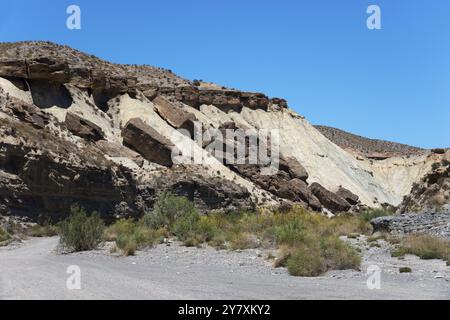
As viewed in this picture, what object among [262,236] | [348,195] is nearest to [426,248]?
[262,236]

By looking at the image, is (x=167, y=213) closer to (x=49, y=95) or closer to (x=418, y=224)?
(x=418, y=224)

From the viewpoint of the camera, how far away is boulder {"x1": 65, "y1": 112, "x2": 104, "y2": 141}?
42.6 m

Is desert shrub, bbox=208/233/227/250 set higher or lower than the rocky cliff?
lower

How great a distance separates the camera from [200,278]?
41.5ft

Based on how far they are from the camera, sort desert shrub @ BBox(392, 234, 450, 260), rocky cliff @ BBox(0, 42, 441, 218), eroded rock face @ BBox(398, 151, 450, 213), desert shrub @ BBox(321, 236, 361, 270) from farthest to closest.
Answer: rocky cliff @ BBox(0, 42, 441, 218) → eroded rock face @ BBox(398, 151, 450, 213) → desert shrub @ BBox(392, 234, 450, 260) → desert shrub @ BBox(321, 236, 361, 270)

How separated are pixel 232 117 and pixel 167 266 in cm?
4858

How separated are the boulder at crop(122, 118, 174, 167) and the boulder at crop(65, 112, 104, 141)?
9.13 feet

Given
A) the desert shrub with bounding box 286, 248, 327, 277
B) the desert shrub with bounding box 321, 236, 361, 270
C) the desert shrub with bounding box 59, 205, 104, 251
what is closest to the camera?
the desert shrub with bounding box 286, 248, 327, 277

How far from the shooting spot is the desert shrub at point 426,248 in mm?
16909

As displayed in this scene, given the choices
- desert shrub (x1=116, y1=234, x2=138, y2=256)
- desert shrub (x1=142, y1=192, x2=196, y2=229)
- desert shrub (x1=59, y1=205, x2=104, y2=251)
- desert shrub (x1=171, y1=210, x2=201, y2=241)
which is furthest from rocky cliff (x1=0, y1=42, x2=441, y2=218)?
desert shrub (x1=116, y1=234, x2=138, y2=256)

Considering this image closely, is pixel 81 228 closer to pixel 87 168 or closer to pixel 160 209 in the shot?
pixel 160 209

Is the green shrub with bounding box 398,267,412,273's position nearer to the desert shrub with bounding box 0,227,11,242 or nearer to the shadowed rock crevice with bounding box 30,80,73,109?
the desert shrub with bounding box 0,227,11,242

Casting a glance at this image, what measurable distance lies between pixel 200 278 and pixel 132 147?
115ft
